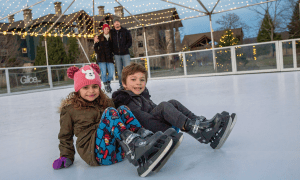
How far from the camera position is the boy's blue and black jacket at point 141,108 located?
4.43 ft

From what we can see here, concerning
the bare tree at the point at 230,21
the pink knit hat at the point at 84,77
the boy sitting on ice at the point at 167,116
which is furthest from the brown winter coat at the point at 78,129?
the bare tree at the point at 230,21

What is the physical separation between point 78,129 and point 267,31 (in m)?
18.6

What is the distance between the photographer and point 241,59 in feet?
26.1

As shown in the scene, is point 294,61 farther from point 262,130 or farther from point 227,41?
point 227,41

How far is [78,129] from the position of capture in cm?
125

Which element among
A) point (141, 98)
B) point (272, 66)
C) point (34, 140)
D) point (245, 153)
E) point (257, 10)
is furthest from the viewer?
point (257, 10)

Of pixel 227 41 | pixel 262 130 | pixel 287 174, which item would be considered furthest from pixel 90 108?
pixel 227 41

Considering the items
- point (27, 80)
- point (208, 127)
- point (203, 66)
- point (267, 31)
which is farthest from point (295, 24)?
point (208, 127)

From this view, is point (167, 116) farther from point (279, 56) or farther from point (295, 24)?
point (295, 24)

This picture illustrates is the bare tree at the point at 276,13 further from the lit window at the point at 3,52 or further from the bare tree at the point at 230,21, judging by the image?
the lit window at the point at 3,52

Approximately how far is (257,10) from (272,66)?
37.4 ft

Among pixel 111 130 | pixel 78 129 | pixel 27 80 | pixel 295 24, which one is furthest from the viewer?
pixel 295 24

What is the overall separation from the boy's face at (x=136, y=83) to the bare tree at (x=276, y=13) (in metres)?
17.3

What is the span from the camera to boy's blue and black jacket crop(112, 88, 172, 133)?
135 cm
